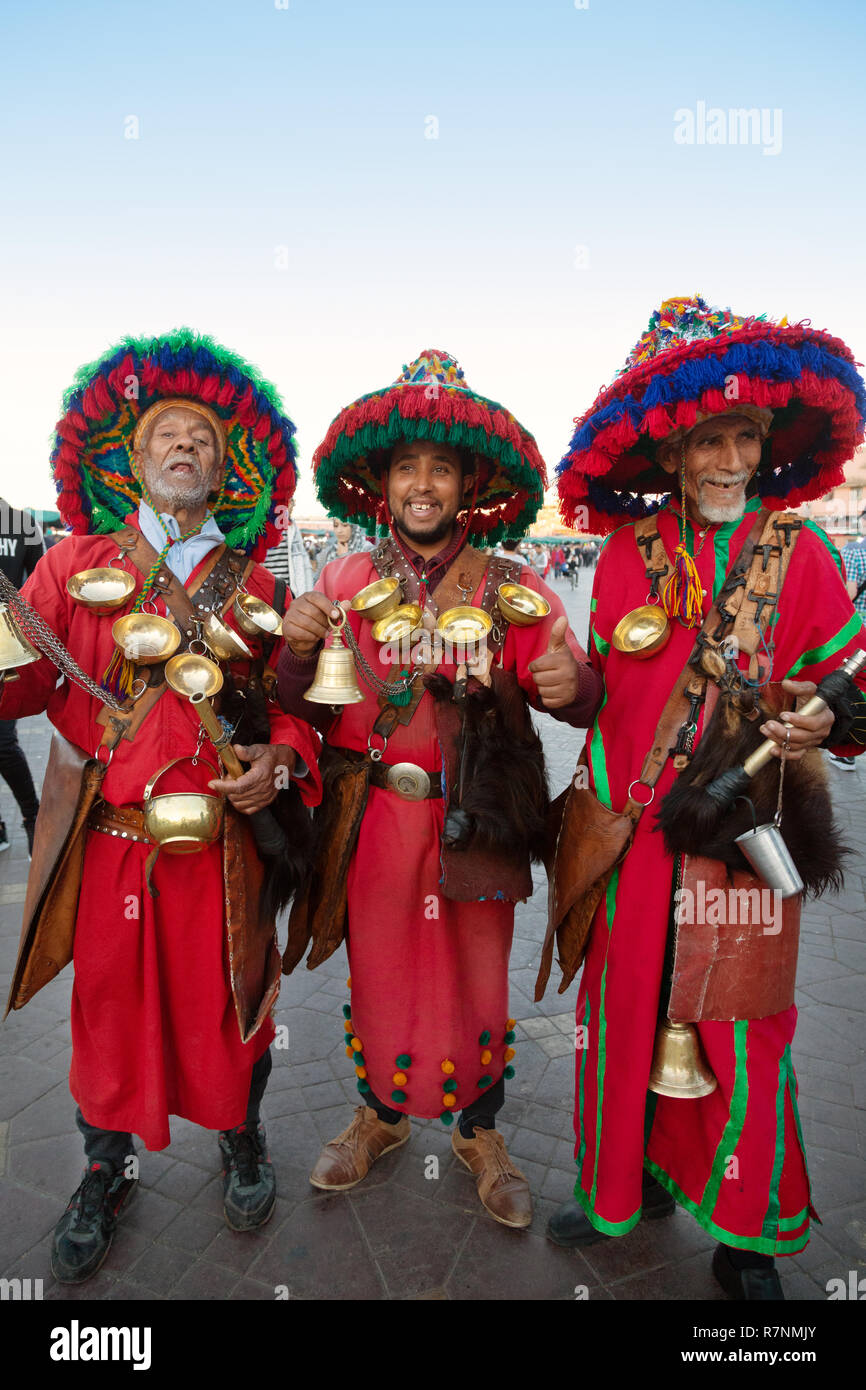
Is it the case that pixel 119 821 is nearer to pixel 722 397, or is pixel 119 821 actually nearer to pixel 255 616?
pixel 255 616

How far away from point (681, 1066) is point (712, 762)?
34.9 inches

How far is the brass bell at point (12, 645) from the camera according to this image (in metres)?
1.90

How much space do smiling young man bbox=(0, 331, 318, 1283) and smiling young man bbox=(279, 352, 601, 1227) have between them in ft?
0.79

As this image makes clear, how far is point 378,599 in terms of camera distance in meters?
2.41

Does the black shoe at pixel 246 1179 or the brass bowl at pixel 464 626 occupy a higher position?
the brass bowl at pixel 464 626

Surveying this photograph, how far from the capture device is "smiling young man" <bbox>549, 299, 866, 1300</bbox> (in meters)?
2.07

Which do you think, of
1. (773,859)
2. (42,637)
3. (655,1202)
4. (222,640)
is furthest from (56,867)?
(655,1202)

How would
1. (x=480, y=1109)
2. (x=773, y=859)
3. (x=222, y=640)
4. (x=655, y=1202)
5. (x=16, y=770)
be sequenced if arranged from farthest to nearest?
1. (x=16, y=770)
2. (x=480, y=1109)
3. (x=655, y=1202)
4. (x=222, y=640)
5. (x=773, y=859)

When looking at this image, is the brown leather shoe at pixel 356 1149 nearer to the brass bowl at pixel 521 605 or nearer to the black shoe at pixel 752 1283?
the black shoe at pixel 752 1283

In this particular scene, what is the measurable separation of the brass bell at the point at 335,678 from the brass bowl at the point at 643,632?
81 centimetres

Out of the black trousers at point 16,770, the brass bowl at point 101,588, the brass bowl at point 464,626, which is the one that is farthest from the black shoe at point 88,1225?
the black trousers at point 16,770

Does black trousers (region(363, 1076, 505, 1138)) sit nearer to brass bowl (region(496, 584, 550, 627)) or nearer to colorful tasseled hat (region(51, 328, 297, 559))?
brass bowl (region(496, 584, 550, 627))
